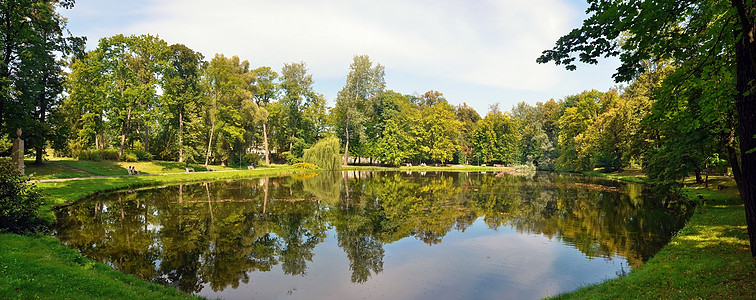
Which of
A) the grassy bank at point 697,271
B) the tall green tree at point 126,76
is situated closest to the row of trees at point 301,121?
the tall green tree at point 126,76

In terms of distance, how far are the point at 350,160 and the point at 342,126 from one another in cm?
1269

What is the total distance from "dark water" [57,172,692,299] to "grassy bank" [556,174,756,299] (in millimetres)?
1050

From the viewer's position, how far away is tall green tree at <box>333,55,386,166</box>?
59.4 metres

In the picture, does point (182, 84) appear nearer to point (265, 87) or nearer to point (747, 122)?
point (265, 87)

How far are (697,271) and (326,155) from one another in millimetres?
46487

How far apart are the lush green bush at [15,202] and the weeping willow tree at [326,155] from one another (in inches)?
1563

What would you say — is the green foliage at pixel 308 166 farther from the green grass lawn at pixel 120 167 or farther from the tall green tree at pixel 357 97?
the green grass lawn at pixel 120 167

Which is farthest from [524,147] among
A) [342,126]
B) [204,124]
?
[204,124]

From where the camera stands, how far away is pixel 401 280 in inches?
368

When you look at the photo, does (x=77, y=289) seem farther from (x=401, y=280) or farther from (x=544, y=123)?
(x=544, y=123)

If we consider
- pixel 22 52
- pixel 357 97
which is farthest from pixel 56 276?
pixel 357 97

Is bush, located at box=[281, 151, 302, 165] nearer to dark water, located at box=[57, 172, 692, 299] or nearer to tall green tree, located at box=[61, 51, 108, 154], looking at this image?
tall green tree, located at box=[61, 51, 108, 154]

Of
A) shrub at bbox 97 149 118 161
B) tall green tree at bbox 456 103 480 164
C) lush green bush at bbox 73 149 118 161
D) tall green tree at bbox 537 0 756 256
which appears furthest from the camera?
tall green tree at bbox 456 103 480 164

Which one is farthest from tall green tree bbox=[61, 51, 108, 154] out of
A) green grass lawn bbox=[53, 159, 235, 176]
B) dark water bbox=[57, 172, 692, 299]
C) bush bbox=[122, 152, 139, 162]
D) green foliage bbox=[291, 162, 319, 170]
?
green foliage bbox=[291, 162, 319, 170]
